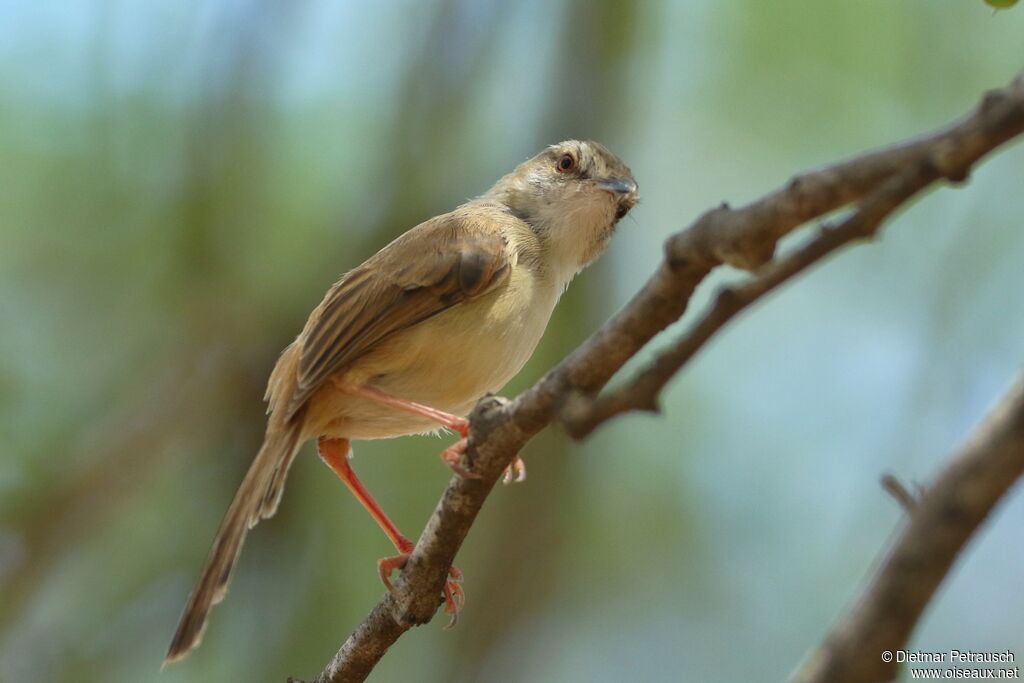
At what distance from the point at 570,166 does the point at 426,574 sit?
8.83 feet

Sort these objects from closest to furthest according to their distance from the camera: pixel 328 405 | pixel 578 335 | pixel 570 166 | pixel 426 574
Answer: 1. pixel 426 574
2. pixel 328 405
3. pixel 570 166
4. pixel 578 335

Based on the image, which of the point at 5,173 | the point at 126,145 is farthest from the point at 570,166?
the point at 5,173

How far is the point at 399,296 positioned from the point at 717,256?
2581 mm

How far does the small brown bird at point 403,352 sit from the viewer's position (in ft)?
15.6

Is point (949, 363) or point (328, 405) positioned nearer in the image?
point (328, 405)

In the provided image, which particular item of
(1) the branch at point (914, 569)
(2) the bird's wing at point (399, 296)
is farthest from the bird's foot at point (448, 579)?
(1) the branch at point (914, 569)

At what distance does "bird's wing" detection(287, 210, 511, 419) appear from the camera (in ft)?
15.6

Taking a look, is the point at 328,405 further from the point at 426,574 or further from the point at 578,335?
the point at 578,335

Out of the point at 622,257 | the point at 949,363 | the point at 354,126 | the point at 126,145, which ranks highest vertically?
the point at 126,145

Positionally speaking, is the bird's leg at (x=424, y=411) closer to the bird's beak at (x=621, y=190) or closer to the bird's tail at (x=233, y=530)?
the bird's tail at (x=233, y=530)

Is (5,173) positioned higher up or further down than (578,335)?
higher up

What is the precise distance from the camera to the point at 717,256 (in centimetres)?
243

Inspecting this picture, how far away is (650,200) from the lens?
869cm

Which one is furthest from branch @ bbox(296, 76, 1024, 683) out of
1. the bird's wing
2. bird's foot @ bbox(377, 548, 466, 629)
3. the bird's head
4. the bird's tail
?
the bird's head
